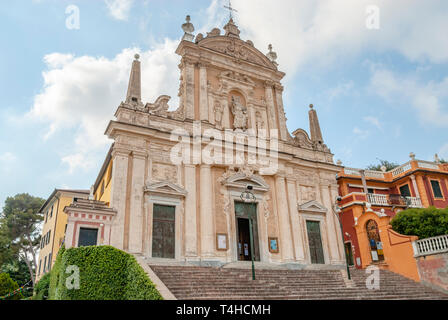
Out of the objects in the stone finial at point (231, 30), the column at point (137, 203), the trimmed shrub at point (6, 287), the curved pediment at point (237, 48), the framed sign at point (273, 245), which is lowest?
the trimmed shrub at point (6, 287)

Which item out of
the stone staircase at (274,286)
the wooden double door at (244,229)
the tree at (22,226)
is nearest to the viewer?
the stone staircase at (274,286)

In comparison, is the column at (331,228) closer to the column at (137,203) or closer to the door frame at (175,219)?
the door frame at (175,219)

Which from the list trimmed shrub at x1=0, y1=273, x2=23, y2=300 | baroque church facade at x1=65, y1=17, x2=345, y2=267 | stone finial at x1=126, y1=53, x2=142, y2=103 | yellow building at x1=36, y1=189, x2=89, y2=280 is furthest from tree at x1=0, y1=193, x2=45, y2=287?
stone finial at x1=126, y1=53, x2=142, y2=103

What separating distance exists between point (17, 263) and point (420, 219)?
40.5m

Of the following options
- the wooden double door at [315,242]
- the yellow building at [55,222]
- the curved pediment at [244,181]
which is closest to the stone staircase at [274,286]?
the wooden double door at [315,242]

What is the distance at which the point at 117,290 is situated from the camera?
1116 cm

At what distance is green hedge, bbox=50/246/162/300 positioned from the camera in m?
10.7

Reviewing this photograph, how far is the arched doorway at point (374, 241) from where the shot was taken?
19.0 meters

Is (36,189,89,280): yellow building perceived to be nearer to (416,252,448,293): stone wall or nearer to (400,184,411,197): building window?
(416,252,448,293): stone wall

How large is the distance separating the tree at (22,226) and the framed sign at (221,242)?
90.9 feet

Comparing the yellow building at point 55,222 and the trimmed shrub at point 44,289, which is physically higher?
the yellow building at point 55,222

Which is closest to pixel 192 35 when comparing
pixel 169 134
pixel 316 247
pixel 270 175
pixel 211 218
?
pixel 169 134

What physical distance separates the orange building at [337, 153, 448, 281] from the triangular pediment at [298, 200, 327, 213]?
3.99 feet

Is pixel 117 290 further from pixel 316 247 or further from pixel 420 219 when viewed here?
pixel 420 219
